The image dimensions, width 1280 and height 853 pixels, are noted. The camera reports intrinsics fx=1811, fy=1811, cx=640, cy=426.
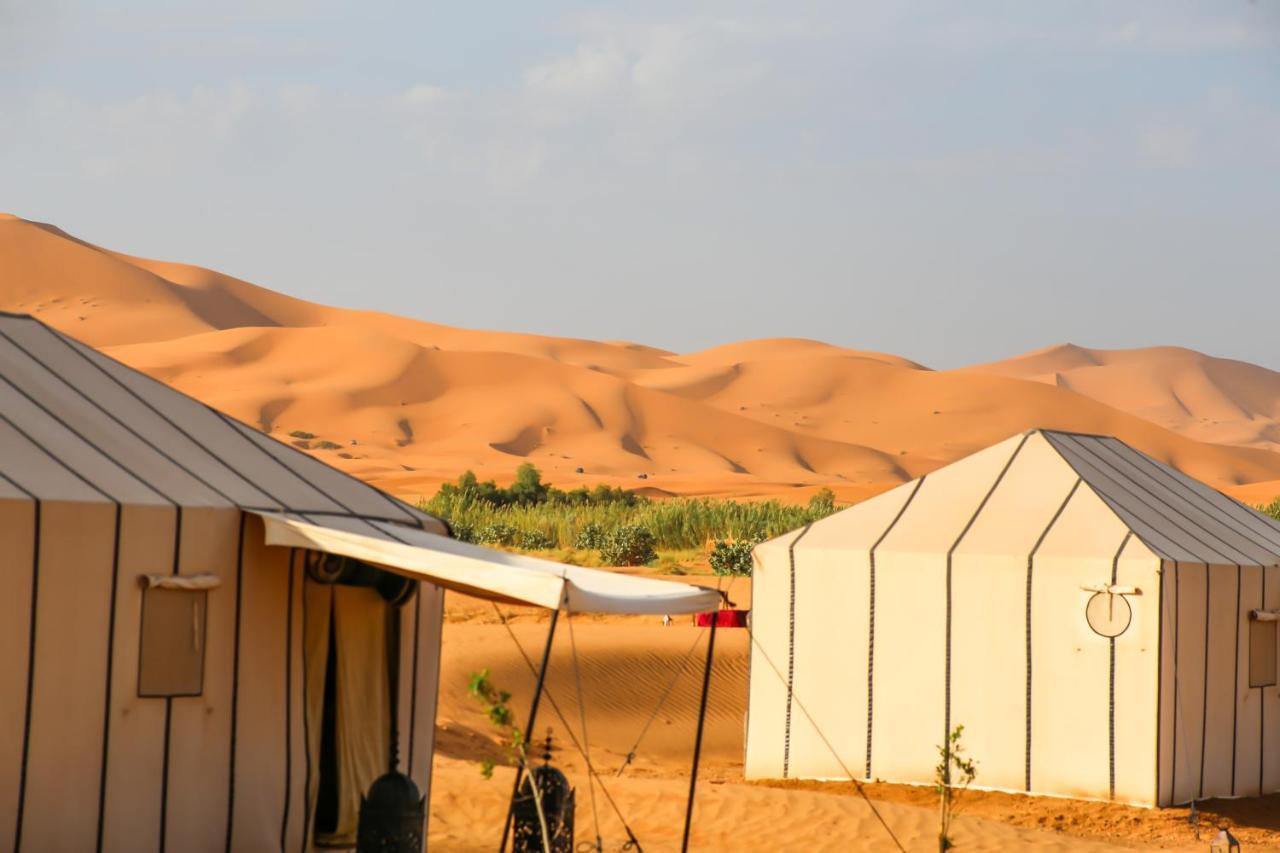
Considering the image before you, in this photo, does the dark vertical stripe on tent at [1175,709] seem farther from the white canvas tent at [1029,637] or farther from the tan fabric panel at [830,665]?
the tan fabric panel at [830,665]

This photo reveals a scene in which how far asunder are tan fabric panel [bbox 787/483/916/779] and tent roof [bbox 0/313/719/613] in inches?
158

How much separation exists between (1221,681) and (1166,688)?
81 centimetres

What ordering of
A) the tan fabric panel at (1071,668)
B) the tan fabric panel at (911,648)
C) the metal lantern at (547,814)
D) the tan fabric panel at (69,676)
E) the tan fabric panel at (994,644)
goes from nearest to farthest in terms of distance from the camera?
the tan fabric panel at (69,676), the metal lantern at (547,814), the tan fabric panel at (1071,668), the tan fabric panel at (994,644), the tan fabric panel at (911,648)

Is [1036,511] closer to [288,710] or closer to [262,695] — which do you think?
[288,710]

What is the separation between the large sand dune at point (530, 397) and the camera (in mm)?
61875

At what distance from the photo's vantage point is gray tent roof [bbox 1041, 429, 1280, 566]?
12.5 meters

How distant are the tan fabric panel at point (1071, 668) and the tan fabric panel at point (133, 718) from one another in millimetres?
6500

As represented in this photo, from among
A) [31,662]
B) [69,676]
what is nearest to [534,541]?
[69,676]

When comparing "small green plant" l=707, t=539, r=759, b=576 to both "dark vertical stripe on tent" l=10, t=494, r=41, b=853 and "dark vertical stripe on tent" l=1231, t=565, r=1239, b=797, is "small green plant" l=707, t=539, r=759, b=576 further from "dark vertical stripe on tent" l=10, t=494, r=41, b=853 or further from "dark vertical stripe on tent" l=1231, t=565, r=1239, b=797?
"dark vertical stripe on tent" l=10, t=494, r=41, b=853

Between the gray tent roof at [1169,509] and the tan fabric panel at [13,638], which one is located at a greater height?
the gray tent roof at [1169,509]

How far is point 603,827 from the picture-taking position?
36.9 feet

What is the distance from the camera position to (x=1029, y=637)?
12406mm

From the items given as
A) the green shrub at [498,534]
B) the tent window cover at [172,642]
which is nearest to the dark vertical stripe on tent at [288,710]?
the tent window cover at [172,642]

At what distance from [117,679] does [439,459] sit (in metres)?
49.2
